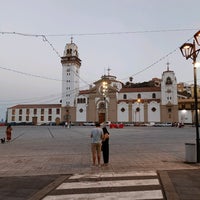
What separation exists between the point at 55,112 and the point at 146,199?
301 feet

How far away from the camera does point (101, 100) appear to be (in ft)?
291

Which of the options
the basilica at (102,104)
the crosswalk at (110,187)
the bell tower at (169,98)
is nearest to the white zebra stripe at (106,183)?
the crosswalk at (110,187)

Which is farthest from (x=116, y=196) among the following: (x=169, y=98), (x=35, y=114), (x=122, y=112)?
(x=35, y=114)

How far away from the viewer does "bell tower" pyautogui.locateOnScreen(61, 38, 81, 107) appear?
91.1 metres

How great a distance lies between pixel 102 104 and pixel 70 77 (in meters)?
15.9

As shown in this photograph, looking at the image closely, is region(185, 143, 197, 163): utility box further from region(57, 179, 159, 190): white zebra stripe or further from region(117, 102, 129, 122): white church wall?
region(117, 102, 129, 122): white church wall

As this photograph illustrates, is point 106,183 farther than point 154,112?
No

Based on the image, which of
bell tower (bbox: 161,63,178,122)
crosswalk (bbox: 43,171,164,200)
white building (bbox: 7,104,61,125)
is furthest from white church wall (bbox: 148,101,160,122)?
crosswalk (bbox: 43,171,164,200)

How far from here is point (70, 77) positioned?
302ft

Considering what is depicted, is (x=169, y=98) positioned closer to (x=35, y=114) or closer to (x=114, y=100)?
(x=114, y=100)

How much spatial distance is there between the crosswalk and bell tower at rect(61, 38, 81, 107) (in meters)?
84.2

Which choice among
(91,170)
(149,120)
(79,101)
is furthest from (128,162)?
(79,101)

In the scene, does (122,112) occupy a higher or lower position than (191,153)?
higher

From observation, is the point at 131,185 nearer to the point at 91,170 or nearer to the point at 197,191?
the point at 197,191
